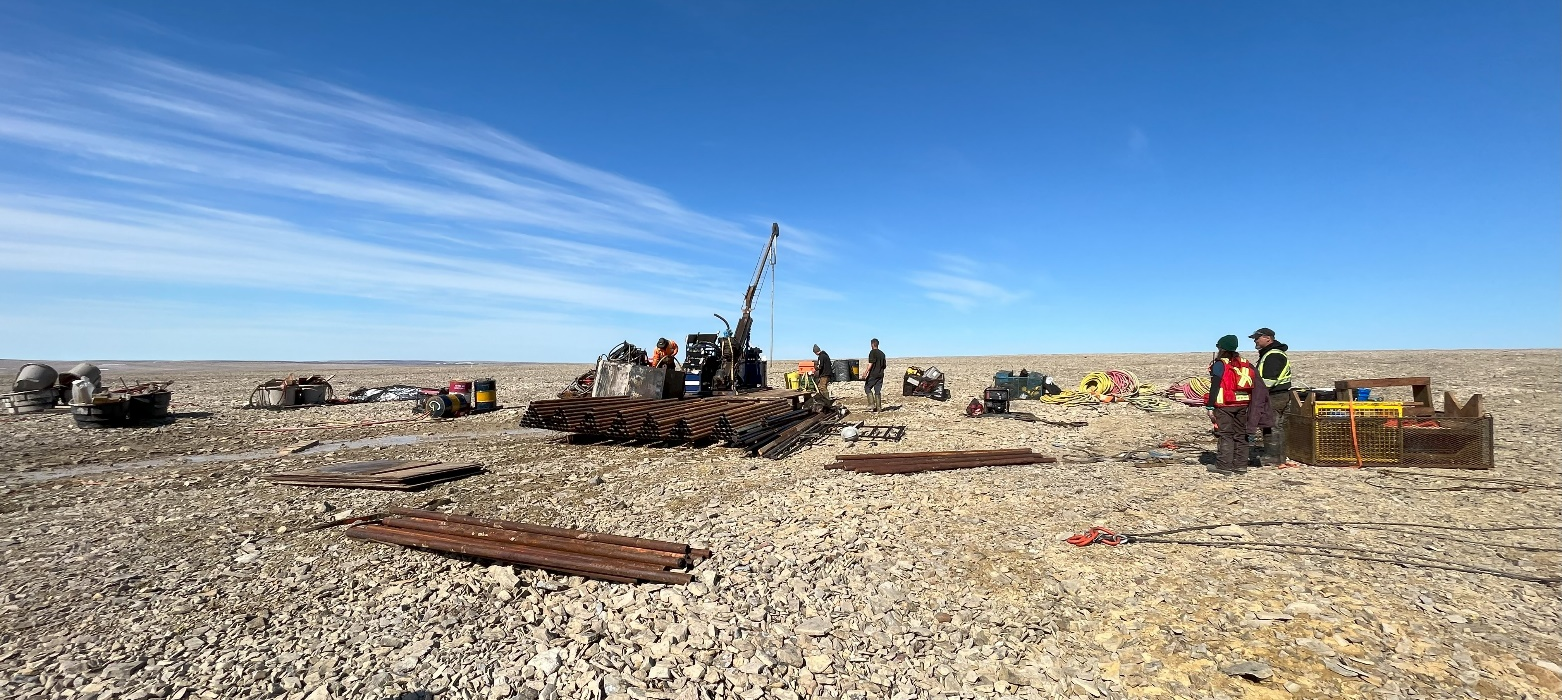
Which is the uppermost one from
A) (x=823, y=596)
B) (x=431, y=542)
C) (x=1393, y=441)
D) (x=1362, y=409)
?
(x=1362, y=409)

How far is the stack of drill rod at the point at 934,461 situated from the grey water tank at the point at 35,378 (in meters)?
25.6

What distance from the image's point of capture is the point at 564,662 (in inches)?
166

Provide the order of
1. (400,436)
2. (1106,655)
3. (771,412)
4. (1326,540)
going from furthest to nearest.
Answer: (400,436) < (771,412) < (1326,540) < (1106,655)

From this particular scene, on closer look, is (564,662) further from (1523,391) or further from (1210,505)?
(1523,391)

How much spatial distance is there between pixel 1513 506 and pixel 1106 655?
266 inches

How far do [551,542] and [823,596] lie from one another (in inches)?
108

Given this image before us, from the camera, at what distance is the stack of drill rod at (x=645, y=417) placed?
41.0 feet

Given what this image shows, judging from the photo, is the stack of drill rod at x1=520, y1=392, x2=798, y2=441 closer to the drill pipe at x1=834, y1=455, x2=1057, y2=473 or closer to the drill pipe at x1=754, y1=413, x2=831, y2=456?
the drill pipe at x1=754, y1=413, x2=831, y2=456

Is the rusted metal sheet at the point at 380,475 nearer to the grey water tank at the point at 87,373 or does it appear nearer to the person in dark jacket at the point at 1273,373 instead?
the person in dark jacket at the point at 1273,373

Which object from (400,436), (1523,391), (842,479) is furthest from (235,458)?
(1523,391)

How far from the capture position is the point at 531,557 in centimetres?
580

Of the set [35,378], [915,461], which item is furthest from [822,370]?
[35,378]

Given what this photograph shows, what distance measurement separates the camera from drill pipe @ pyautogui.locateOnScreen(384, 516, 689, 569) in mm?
5750

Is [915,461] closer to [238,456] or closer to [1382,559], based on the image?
[1382,559]
